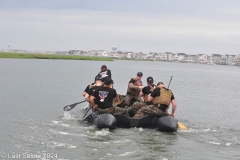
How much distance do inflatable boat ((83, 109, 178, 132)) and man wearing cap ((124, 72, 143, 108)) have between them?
6.46 ft

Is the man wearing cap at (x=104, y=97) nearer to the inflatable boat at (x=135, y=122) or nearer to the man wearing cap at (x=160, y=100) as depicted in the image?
the inflatable boat at (x=135, y=122)

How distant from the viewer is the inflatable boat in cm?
1518

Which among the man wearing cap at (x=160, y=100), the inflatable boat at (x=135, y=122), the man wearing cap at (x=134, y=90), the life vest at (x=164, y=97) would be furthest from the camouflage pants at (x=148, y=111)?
the man wearing cap at (x=134, y=90)

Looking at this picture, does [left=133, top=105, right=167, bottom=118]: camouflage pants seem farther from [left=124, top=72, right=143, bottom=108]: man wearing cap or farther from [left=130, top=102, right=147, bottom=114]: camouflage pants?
[left=124, top=72, right=143, bottom=108]: man wearing cap

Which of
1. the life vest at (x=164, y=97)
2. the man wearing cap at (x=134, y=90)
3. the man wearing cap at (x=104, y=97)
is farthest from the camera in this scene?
the man wearing cap at (x=134, y=90)

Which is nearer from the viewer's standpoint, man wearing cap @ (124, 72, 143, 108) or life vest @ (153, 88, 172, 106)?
life vest @ (153, 88, 172, 106)

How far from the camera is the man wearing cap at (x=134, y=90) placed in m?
17.4

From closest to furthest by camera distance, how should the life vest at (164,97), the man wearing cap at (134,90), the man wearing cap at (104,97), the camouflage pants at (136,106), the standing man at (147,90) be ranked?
the life vest at (164,97) → the man wearing cap at (104,97) → the camouflage pants at (136,106) → the standing man at (147,90) → the man wearing cap at (134,90)

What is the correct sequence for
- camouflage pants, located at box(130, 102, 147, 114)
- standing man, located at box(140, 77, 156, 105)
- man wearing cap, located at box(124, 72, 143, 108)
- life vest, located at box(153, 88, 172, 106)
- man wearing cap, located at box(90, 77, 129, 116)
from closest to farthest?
life vest, located at box(153, 88, 172, 106)
man wearing cap, located at box(90, 77, 129, 116)
camouflage pants, located at box(130, 102, 147, 114)
standing man, located at box(140, 77, 156, 105)
man wearing cap, located at box(124, 72, 143, 108)

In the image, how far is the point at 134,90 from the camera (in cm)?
1758

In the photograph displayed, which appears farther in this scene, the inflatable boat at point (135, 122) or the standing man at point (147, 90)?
the standing man at point (147, 90)

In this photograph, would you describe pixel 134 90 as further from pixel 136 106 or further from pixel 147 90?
pixel 136 106

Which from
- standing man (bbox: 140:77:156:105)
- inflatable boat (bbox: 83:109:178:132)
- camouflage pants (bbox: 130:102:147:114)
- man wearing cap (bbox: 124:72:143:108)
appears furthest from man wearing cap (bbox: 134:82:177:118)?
man wearing cap (bbox: 124:72:143:108)

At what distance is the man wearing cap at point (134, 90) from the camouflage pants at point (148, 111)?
4.86 ft
